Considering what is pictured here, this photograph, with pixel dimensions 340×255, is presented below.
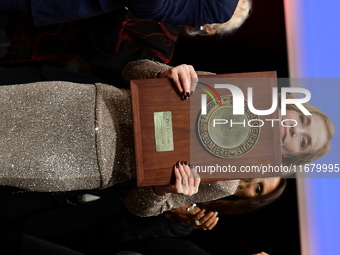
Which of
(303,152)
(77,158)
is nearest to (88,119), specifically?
(77,158)

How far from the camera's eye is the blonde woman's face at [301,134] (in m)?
0.77

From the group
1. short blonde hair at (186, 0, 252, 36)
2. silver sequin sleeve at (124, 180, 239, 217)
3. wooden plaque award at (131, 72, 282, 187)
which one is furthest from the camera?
short blonde hair at (186, 0, 252, 36)

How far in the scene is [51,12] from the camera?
0.94 meters

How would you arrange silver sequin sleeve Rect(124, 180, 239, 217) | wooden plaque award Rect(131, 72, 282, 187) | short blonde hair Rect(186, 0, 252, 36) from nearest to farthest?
wooden plaque award Rect(131, 72, 282, 187)
silver sequin sleeve Rect(124, 180, 239, 217)
short blonde hair Rect(186, 0, 252, 36)

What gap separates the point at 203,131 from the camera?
0.75 meters

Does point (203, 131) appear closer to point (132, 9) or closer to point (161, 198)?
point (161, 198)

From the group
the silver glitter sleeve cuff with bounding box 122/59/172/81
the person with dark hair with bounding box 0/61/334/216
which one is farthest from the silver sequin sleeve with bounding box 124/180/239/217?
Result: the silver glitter sleeve cuff with bounding box 122/59/172/81

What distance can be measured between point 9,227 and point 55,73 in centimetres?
64

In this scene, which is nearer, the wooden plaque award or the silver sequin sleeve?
the wooden plaque award

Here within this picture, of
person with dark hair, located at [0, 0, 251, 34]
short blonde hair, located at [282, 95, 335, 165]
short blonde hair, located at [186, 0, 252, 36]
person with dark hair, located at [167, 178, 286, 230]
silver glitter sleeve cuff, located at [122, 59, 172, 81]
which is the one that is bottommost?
person with dark hair, located at [167, 178, 286, 230]

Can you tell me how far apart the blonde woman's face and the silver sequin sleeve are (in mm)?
198

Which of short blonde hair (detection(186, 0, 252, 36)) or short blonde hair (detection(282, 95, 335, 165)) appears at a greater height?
short blonde hair (detection(186, 0, 252, 36))

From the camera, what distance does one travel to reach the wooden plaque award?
2.42 ft

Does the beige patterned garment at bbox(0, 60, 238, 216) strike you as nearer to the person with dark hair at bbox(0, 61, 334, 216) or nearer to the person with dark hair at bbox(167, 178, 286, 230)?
the person with dark hair at bbox(0, 61, 334, 216)
